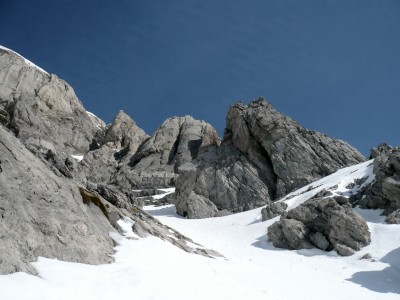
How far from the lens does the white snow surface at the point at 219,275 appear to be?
10.5 meters

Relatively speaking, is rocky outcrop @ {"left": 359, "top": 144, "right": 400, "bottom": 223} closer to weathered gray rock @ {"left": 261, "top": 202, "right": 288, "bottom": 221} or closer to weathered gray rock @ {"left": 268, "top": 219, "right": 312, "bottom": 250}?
weathered gray rock @ {"left": 268, "top": 219, "right": 312, "bottom": 250}

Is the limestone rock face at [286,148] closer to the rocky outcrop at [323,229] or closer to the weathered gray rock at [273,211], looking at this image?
the weathered gray rock at [273,211]

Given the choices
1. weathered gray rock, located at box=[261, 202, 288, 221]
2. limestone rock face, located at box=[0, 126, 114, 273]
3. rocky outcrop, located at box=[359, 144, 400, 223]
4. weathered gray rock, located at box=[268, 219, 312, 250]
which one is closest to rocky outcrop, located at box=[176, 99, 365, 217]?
weathered gray rock, located at box=[261, 202, 288, 221]

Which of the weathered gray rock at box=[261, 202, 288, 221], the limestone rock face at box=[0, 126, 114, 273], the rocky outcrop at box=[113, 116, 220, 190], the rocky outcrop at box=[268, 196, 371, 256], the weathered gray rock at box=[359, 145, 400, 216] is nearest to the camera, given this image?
the limestone rock face at box=[0, 126, 114, 273]

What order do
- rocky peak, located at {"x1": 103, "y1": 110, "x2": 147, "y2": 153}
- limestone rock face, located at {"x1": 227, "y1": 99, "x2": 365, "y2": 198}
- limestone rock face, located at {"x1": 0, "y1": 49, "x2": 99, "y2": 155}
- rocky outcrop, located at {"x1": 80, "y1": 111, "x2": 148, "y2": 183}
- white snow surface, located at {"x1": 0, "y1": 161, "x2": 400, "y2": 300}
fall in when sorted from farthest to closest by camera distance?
1. rocky peak, located at {"x1": 103, "y1": 110, "x2": 147, "y2": 153}
2. limestone rock face, located at {"x1": 0, "y1": 49, "x2": 99, "y2": 155}
3. rocky outcrop, located at {"x1": 80, "y1": 111, "x2": 148, "y2": 183}
4. limestone rock face, located at {"x1": 227, "y1": 99, "x2": 365, "y2": 198}
5. white snow surface, located at {"x1": 0, "y1": 161, "x2": 400, "y2": 300}

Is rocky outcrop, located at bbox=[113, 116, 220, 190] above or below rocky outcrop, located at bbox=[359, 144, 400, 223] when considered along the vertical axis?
above

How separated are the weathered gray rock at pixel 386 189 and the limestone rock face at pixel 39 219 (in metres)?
25.6

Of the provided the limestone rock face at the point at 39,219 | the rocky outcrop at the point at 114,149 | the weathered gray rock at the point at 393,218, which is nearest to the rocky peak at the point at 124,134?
the rocky outcrop at the point at 114,149

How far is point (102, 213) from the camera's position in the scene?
18594 millimetres

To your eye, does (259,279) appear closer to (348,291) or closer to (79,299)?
(348,291)

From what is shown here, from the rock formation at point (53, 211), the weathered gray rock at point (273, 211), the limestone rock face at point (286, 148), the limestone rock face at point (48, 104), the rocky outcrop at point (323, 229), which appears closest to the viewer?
the rock formation at point (53, 211)

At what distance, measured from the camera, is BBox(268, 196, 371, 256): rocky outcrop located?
90.4ft

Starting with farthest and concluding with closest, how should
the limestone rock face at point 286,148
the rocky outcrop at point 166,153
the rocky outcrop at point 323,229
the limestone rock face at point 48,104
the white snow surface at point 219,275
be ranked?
the limestone rock face at point 48,104, the rocky outcrop at point 166,153, the limestone rock face at point 286,148, the rocky outcrop at point 323,229, the white snow surface at point 219,275

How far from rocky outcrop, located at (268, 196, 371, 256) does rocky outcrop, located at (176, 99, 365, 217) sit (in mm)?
25551
